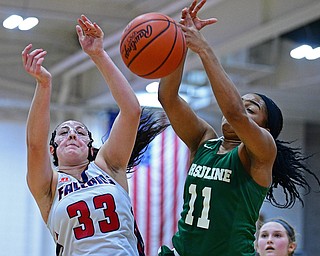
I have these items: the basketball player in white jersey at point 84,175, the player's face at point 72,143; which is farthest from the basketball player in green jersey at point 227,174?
the player's face at point 72,143

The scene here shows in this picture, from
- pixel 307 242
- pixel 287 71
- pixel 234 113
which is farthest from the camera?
pixel 307 242

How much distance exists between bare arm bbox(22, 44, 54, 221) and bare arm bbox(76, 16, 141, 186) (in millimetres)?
268

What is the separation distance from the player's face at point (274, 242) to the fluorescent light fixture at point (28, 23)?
6.18 meters

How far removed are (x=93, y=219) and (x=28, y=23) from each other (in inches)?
277

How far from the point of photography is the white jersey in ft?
11.3

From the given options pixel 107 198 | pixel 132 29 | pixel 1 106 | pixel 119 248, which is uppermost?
pixel 1 106

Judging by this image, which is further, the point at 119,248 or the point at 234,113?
the point at 119,248

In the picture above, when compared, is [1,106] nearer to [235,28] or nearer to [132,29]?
[235,28]

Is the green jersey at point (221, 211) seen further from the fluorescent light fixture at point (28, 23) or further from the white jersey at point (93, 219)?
the fluorescent light fixture at point (28, 23)

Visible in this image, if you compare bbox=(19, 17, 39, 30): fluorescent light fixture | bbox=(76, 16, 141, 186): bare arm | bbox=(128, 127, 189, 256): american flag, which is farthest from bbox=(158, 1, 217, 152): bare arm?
bbox=(19, 17, 39, 30): fluorescent light fixture

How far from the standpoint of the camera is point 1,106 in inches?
450

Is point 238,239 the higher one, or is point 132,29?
point 132,29

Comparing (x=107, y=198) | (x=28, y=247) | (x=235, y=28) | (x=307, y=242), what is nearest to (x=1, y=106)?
(x=28, y=247)

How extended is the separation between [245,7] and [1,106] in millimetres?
4744
